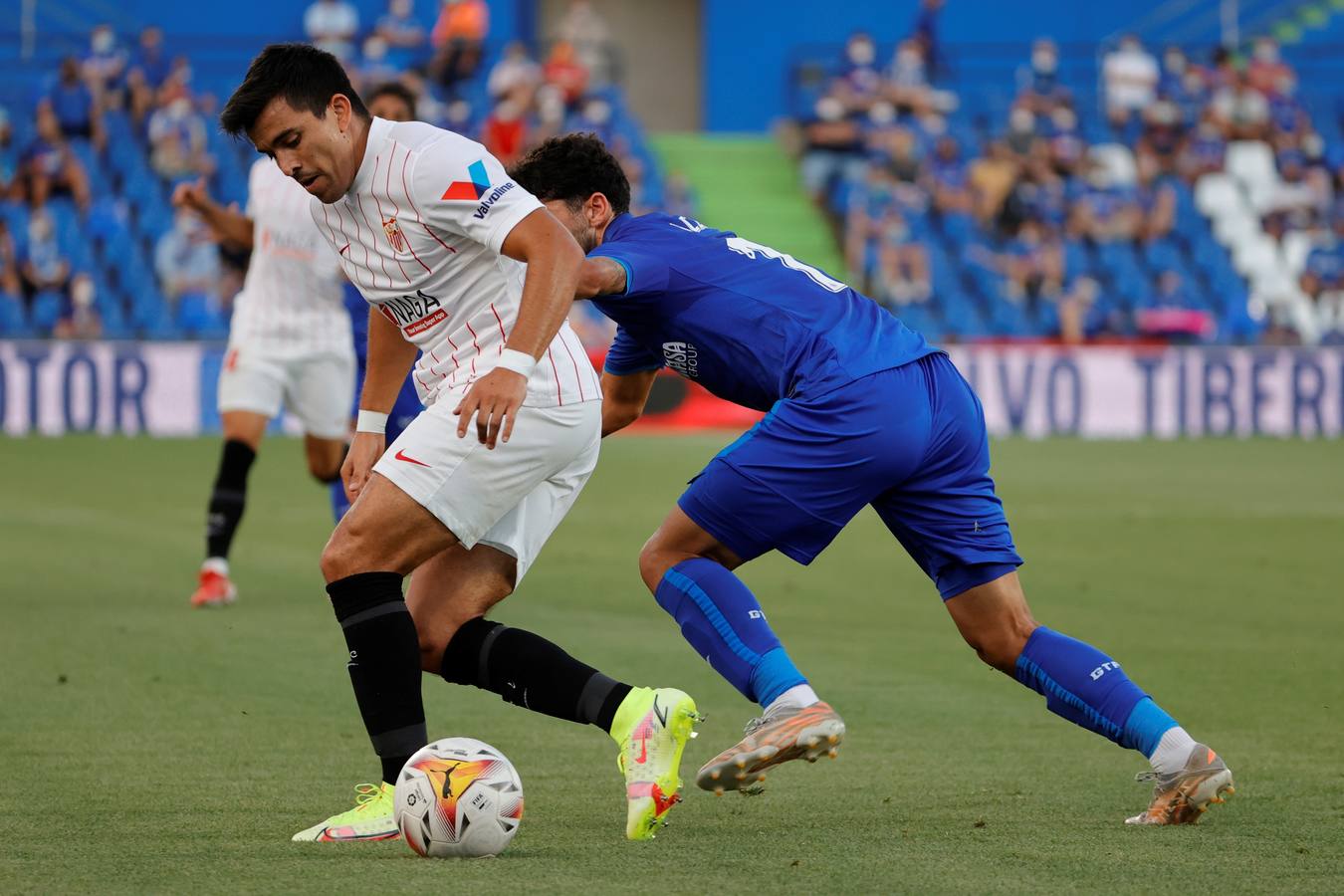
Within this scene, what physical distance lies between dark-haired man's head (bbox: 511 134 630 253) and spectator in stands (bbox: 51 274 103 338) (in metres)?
18.0

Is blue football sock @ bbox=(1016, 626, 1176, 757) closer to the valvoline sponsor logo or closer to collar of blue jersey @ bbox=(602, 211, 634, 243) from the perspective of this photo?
collar of blue jersey @ bbox=(602, 211, 634, 243)

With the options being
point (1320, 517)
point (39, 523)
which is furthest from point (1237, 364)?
point (39, 523)

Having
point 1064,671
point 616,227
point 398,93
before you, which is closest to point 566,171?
point 616,227

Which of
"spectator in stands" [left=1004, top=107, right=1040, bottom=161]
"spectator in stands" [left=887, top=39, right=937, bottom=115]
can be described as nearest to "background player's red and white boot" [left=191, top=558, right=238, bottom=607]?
"spectator in stands" [left=1004, top=107, right=1040, bottom=161]

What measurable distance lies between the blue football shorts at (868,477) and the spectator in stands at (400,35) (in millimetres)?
23598

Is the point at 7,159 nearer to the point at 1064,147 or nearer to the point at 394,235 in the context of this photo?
the point at 1064,147

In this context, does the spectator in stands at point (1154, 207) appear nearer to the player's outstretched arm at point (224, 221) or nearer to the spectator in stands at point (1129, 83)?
the spectator in stands at point (1129, 83)

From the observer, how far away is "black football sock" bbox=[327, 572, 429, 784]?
15.4 feet

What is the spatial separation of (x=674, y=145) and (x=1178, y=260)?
8659 millimetres

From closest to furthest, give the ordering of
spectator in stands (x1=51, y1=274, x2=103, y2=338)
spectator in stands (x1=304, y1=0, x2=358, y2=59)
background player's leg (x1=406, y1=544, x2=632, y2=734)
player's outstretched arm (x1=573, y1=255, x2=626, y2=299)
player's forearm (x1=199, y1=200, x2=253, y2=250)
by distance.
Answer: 1. player's outstretched arm (x1=573, y1=255, x2=626, y2=299)
2. background player's leg (x1=406, y1=544, x2=632, y2=734)
3. player's forearm (x1=199, y1=200, x2=253, y2=250)
4. spectator in stands (x1=51, y1=274, x2=103, y2=338)
5. spectator in stands (x1=304, y1=0, x2=358, y2=59)

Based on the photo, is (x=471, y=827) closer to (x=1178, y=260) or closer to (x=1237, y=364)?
(x=1237, y=364)

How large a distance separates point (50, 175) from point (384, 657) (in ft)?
69.9

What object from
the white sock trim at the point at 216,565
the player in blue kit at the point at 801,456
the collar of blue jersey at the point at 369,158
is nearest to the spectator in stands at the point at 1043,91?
the white sock trim at the point at 216,565

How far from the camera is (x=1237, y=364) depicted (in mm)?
23422
